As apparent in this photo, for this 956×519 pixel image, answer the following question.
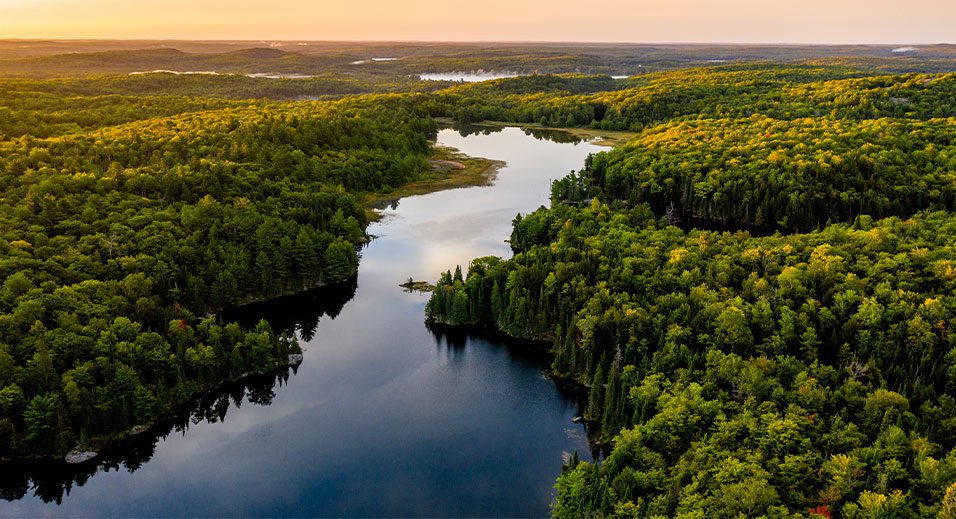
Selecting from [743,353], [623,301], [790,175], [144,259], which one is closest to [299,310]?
[144,259]

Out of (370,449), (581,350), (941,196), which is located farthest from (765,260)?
(941,196)

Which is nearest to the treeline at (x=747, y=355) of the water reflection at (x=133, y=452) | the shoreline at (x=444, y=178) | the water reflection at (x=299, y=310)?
the water reflection at (x=299, y=310)

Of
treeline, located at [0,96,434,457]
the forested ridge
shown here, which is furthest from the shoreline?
the forested ridge

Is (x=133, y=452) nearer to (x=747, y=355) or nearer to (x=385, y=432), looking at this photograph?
(x=385, y=432)

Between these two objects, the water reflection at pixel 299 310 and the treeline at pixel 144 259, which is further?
the water reflection at pixel 299 310

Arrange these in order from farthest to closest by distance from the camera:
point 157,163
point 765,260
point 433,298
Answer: point 157,163 < point 433,298 < point 765,260

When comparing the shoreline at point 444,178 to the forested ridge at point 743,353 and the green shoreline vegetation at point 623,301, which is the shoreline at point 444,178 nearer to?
the green shoreline vegetation at point 623,301

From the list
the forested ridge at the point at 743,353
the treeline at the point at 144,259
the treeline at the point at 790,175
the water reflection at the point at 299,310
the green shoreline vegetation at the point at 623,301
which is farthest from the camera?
the treeline at the point at 790,175

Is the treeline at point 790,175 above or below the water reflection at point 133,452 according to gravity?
above

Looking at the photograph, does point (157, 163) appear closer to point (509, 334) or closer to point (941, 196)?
point (509, 334)
